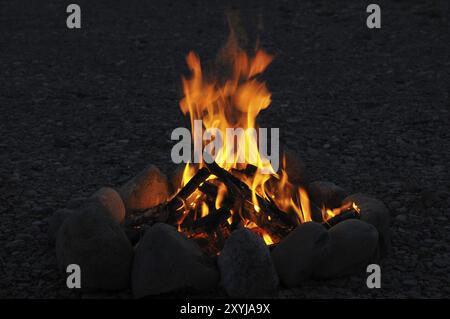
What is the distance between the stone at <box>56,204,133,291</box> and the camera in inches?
192

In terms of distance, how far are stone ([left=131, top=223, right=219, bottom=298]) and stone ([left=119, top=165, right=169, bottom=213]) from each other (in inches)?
36.9

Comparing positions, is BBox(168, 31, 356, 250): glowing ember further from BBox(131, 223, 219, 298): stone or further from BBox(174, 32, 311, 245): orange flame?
BBox(131, 223, 219, 298): stone

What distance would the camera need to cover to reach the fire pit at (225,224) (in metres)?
4.82

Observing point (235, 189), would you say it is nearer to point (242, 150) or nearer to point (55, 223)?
point (242, 150)

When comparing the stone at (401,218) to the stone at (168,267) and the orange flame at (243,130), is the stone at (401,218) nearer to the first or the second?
the orange flame at (243,130)

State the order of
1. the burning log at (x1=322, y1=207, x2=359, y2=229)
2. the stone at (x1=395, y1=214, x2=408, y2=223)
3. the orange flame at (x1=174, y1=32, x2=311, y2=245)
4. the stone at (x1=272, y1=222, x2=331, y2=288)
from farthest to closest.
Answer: the stone at (x1=395, y1=214, x2=408, y2=223)
the orange flame at (x1=174, y1=32, x2=311, y2=245)
the burning log at (x1=322, y1=207, x2=359, y2=229)
the stone at (x1=272, y1=222, x2=331, y2=288)

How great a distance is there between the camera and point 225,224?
541 cm

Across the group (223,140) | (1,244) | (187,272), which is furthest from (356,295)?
(1,244)

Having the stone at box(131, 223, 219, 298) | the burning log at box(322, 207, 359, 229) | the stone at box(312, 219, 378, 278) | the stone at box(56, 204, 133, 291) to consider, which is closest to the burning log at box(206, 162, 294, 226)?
the burning log at box(322, 207, 359, 229)

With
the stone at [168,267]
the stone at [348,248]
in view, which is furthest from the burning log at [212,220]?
the stone at [348,248]

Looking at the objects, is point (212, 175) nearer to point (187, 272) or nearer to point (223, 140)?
point (223, 140)
